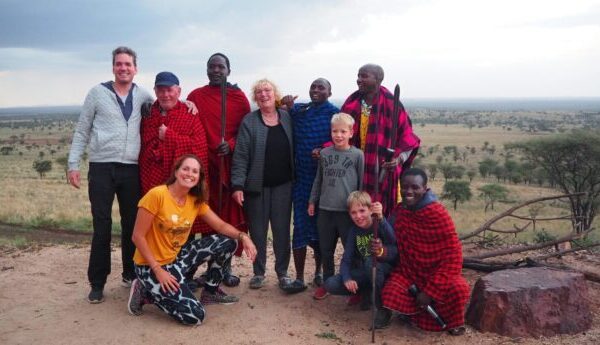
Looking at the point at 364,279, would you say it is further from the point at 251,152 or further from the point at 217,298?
the point at 251,152

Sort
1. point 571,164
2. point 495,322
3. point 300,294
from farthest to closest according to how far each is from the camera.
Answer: point 571,164 < point 300,294 < point 495,322

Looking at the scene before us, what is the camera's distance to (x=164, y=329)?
14.4 feet

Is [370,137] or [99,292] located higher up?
[370,137]

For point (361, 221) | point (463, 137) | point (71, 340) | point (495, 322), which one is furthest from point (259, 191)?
point (463, 137)

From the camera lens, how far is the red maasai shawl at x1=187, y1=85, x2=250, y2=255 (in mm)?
5199

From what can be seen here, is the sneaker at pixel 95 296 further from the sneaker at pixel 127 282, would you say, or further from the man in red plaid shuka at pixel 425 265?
the man in red plaid shuka at pixel 425 265

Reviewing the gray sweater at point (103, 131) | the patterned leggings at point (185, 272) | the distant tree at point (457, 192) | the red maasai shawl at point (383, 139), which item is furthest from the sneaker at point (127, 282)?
the distant tree at point (457, 192)

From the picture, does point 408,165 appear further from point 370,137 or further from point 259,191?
point 259,191

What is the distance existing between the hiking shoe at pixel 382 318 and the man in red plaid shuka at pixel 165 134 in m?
2.03

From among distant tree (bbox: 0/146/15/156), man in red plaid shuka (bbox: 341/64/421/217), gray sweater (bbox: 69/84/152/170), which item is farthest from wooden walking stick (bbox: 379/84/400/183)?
distant tree (bbox: 0/146/15/156)

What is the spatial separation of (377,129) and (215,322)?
2.23m

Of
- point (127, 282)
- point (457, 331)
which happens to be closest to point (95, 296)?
point (127, 282)

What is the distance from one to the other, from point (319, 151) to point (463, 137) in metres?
68.5

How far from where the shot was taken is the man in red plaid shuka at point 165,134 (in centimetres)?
480
